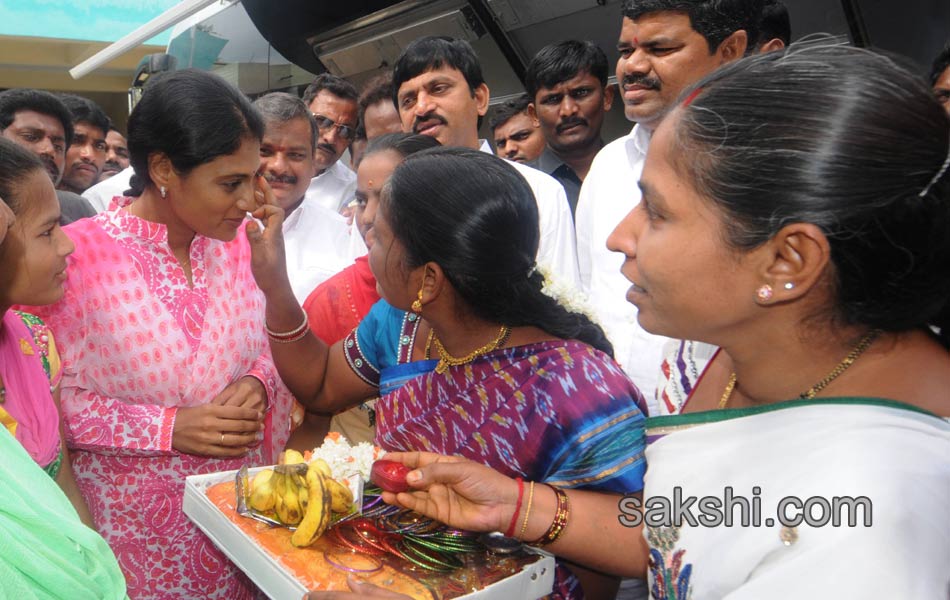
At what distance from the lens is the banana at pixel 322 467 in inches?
55.4

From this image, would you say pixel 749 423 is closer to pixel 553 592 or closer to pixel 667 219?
pixel 667 219

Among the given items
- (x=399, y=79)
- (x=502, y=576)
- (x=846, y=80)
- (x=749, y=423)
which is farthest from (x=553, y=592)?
(x=399, y=79)

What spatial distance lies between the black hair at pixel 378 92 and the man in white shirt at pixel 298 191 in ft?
1.52

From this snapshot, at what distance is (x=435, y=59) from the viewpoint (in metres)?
2.92

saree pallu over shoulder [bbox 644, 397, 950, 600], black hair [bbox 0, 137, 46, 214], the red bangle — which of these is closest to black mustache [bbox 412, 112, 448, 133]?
black hair [bbox 0, 137, 46, 214]

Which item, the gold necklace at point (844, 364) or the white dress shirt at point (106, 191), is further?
the white dress shirt at point (106, 191)

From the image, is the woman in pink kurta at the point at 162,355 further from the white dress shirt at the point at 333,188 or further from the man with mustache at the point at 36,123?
the man with mustache at the point at 36,123

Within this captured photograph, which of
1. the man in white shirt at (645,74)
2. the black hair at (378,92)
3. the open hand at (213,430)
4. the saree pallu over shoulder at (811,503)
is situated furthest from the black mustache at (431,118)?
the saree pallu over shoulder at (811,503)

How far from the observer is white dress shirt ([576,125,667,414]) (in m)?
2.18

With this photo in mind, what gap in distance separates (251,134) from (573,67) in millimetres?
1943

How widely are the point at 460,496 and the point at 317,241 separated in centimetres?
204

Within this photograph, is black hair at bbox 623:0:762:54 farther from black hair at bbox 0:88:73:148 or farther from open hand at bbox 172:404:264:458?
black hair at bbox 0:88:73:148

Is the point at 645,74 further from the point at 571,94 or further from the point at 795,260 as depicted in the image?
the point at 795,260

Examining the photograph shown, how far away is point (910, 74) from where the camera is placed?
2.98ft
